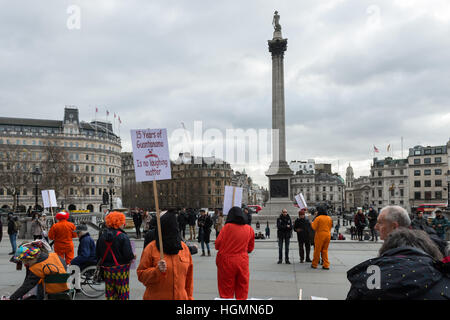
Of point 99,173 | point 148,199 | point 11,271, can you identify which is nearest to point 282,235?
point 11,271

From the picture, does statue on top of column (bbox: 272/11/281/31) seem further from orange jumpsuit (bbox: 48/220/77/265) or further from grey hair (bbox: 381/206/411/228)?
grey hair (bbox: 381/206/411/228)

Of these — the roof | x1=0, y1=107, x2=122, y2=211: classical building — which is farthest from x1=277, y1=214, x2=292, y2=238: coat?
the roof

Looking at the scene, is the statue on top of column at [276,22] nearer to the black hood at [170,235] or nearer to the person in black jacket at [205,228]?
the person in black jacket at [205,228]

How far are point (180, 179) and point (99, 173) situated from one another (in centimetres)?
2398

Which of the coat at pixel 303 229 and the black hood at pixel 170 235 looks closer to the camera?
the black hood at pixel 170 235

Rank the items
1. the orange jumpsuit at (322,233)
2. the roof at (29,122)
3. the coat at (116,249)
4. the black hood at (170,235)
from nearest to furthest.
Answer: the black hood at (170,235) → the coat at (116,249) → the orange jumpsuit at (322,233) → the roof at (29,122)

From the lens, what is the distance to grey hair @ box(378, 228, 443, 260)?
2.54 metres

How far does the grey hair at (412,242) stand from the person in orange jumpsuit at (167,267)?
2688 millimetres

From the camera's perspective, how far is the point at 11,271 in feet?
39.3

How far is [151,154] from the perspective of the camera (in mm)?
5523

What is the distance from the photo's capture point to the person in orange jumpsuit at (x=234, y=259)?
6578 millimetres

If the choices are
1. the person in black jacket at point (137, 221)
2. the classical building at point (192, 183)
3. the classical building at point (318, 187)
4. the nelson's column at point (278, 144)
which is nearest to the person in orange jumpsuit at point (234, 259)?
the person in black jacket at point (137, 221)

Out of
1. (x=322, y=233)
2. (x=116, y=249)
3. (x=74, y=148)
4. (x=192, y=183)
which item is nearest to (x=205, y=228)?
(x=322, y=233)
